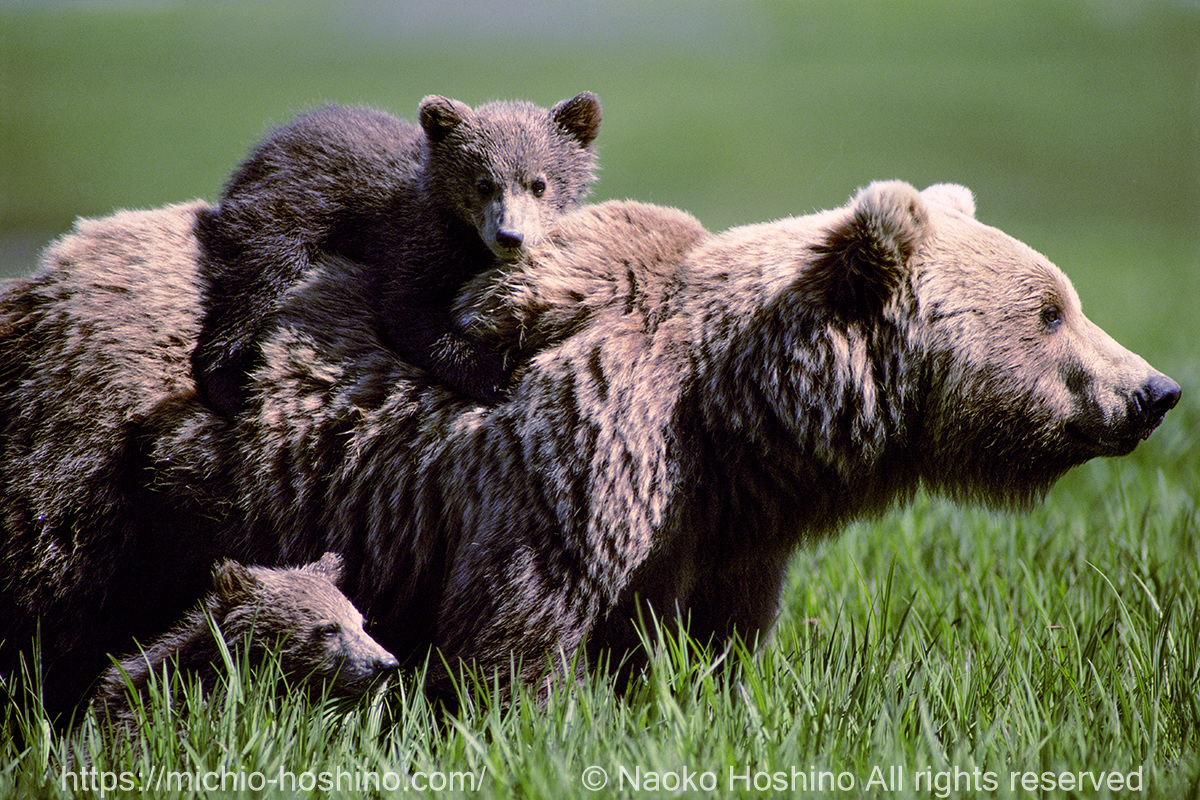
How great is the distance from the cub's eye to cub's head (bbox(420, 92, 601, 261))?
161cm

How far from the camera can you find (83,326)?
3268mm

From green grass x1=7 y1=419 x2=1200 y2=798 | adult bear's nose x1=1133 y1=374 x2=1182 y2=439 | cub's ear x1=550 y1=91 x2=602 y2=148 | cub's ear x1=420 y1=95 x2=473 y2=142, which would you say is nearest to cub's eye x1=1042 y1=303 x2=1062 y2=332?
adult bear's nose x1=1133 y1=374 x2=1182 y2=439

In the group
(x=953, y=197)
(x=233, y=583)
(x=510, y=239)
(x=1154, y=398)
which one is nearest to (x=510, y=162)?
(x=510, y=239)

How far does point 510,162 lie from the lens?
381cm

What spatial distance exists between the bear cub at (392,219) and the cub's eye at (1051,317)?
1.61 meters

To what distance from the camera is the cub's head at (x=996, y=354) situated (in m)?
3.10

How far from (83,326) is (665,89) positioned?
136 feet

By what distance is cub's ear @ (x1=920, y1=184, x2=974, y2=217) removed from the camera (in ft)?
11.6

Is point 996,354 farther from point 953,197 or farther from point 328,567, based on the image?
point 328,567

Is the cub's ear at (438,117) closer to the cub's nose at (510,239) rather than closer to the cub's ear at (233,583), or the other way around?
the cub's nose at (510,239)

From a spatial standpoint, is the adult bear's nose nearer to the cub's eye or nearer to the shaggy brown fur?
the shaggy brown fur

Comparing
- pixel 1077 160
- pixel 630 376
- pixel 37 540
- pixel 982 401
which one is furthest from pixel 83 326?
pixel 1077 160

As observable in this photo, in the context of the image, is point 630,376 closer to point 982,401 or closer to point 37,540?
point 982,401

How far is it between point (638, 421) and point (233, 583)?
1.29 metres
